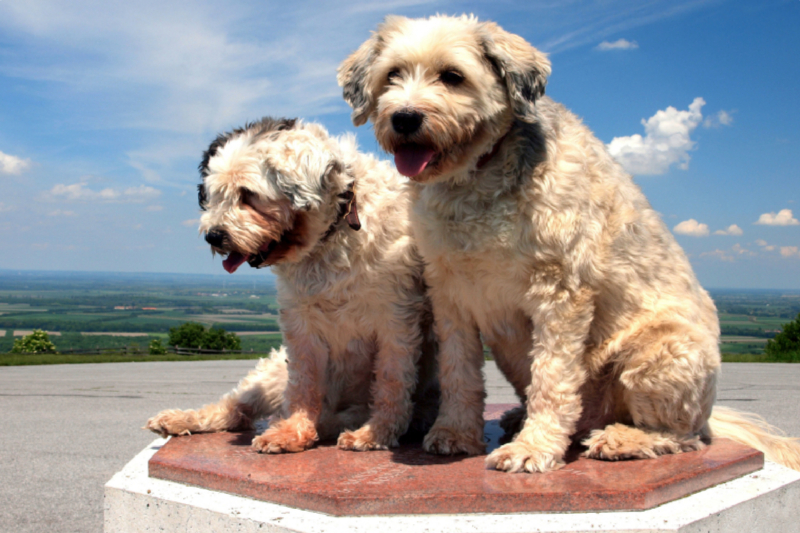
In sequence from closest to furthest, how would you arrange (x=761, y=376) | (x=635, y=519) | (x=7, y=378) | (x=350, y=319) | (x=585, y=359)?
1. (x=635, y=519)
2. (x=585, y=359)
3. (x=350, y=319)
4. (x=761, y=376)
5. (x=7, y=378)

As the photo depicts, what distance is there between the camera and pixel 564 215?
11.5 ft

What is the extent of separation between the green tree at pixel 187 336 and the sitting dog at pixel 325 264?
39.5 metres

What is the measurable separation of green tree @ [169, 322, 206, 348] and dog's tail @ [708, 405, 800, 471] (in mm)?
40181

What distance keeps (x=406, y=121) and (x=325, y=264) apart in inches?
47.8

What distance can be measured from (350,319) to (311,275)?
1.25 ft

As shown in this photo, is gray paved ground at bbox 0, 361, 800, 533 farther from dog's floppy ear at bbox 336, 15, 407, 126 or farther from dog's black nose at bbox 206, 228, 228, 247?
dog's floppy ear at bbox 336, 15, 407, 126

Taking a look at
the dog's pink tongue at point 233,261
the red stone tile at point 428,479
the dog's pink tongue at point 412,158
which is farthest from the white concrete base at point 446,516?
the dog's pink tongue at point 412,158

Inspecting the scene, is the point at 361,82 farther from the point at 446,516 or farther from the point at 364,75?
the point at 446,516

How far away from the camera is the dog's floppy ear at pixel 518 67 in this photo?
337 centimetres

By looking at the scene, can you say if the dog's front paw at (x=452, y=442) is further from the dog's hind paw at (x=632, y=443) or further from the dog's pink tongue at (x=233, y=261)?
the dog's pink tongue at (x=233, y=261)

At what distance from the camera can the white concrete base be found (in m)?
2.89

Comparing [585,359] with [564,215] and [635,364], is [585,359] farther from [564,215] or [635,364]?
[564,215]

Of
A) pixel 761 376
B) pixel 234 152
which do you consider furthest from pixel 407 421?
pixel 761 376

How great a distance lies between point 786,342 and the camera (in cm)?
2303
